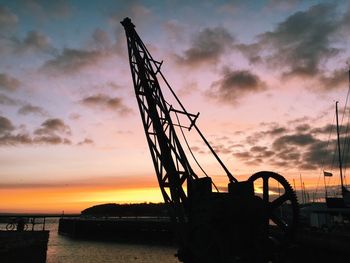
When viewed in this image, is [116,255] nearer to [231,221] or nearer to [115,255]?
[115,255]

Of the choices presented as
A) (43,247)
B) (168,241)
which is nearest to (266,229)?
(43,247)

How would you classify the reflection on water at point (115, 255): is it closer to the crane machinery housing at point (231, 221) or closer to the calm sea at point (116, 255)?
the calm sea at point (116, 255)

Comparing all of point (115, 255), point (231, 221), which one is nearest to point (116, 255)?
point (115, 255)

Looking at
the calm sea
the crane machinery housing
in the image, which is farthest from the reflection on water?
the crane machinery housing

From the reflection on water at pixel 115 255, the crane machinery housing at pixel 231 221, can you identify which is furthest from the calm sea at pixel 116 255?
the crane machinery housing at pixel 231 221

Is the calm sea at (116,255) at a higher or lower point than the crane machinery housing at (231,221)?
lower

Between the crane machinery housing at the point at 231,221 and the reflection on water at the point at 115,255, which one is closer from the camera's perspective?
the crane machinery housing at the point at 231,221

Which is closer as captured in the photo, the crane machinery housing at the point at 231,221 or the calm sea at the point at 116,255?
the crane machinery housing at the point at 231,221

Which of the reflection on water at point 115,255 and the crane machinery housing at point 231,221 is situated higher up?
the crane machinery housing at point 231,221

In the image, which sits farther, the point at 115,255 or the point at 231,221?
the point at 115,255

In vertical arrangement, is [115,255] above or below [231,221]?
below

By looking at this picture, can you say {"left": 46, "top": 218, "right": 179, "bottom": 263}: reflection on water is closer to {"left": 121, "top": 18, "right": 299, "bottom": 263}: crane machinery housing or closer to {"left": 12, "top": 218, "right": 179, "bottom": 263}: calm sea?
{"left": 12, "top": 218, "right": 179, "bottom": 263}: calm sea

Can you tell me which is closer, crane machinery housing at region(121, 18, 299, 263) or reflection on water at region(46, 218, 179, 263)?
crane machinery housing at region(121, 18, 299, 263)

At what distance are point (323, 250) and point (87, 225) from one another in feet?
219
